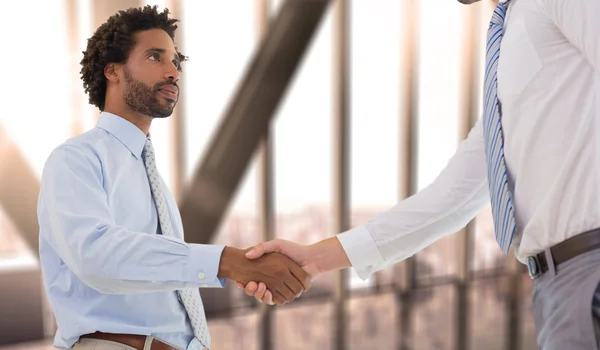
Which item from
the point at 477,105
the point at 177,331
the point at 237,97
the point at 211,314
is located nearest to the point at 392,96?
the point at 477,105

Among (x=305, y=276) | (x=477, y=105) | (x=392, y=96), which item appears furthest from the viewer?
(x=477, y=105)

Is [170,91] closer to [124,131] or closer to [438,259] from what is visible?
[124,131]

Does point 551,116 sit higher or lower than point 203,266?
higher

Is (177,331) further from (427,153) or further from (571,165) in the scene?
(427,153)

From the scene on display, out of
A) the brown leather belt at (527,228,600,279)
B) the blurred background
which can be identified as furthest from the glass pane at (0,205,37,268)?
the brown leather belt at (527,228,600,279)

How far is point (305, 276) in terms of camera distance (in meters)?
1.65

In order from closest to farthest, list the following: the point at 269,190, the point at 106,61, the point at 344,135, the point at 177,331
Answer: the point at 177,331 → the point at 106,61 → the point at 269,190 → the point at 344,135

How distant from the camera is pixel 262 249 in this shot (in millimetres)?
1539

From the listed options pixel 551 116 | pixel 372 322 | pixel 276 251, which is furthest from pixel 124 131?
pixel 372 322

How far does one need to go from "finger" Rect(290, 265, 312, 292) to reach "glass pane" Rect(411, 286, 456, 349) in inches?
110

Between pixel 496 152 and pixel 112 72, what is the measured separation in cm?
86

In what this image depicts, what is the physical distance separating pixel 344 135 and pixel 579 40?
2.73 metres

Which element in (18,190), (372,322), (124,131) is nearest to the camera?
(124,131)

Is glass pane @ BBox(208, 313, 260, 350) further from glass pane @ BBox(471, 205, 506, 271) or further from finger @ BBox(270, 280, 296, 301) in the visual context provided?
glass pane @ BBox(471, 205, 506, 271)
